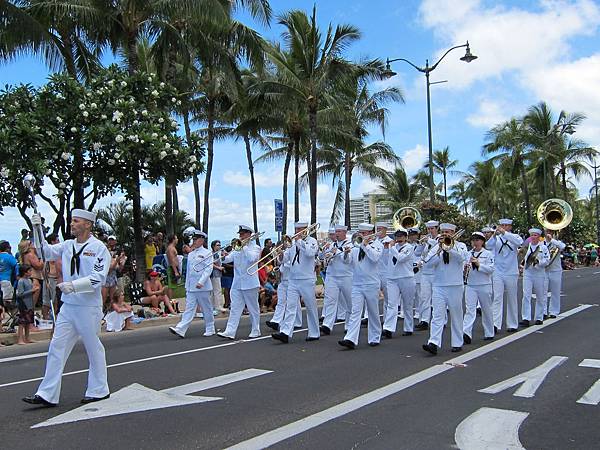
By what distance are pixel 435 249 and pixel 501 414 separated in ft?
13.3

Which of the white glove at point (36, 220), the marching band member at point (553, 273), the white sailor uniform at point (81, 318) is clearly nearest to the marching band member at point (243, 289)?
the white sailor uniform at point (81, 318)

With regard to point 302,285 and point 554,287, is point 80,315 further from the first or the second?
point 554,287

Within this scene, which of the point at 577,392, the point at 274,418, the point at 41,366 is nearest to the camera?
the point at 274,418

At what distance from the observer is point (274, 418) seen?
6.21 meters

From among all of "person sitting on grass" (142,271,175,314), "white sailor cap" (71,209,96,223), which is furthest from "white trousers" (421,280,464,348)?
"person sitting on grass" (142,271,175,314)

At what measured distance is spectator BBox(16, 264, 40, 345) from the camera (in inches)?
434

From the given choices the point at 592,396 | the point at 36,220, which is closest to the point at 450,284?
the point at 592,396

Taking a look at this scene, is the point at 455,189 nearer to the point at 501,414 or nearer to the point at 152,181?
the point at 152,181

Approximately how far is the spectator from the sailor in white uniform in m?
4.53

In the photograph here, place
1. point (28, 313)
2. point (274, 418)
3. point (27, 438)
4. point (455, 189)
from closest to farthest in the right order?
point (27, 438), point (274, 418), point (28, 313), point (455, 189)

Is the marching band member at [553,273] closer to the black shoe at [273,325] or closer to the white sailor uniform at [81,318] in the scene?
the black shoe at [273,325]

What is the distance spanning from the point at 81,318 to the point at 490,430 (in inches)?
162

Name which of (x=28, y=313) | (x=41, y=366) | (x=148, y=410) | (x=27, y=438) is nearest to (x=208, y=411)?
(x=148, y=410)

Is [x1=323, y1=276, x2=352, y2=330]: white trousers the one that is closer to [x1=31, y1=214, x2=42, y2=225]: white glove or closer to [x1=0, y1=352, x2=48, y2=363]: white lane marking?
[x1=0, y1=352, x2=48, y2=363]: white lane marking
